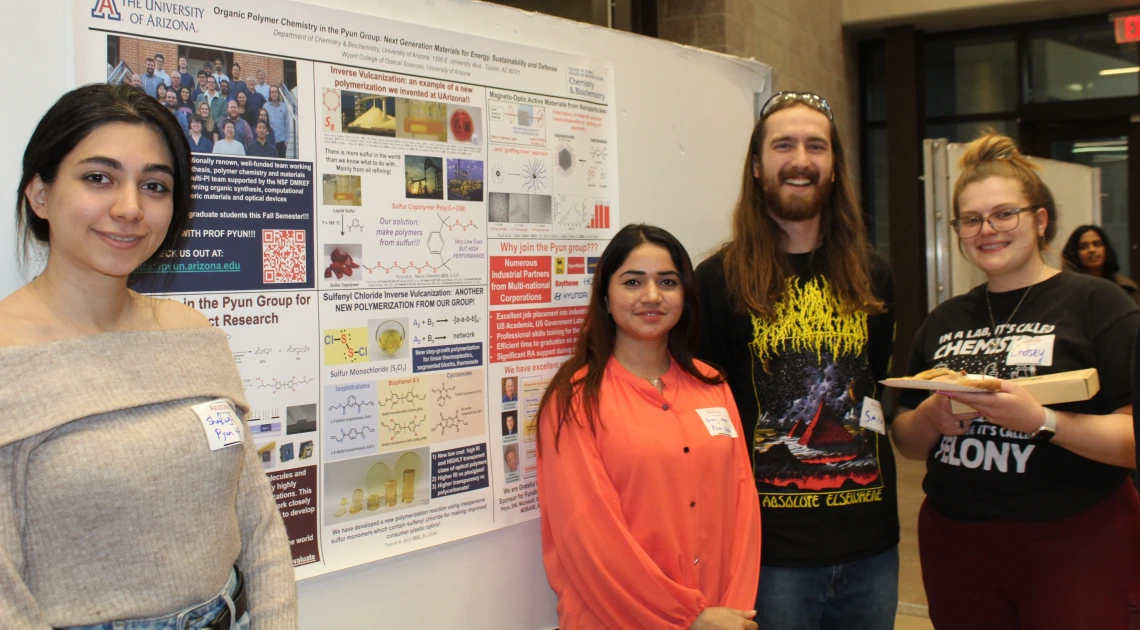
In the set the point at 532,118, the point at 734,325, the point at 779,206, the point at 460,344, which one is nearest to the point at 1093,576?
the point at 734,325

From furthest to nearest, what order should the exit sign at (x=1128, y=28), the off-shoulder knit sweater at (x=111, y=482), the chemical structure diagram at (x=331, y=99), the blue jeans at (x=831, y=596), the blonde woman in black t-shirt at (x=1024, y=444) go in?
1. the exit sign at (x=1128, y=28)
2. the blue jeans at (x=831, y=596)
3. the blonde woman in black t-shirt at (x=1024, y=444)
4. the chemical structure diagram at (x=331, y=99)
5. the off-shoulder knit sweater at (x=111, y=482)

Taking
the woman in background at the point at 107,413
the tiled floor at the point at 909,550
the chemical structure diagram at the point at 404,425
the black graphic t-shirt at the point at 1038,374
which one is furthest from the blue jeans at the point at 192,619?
the tiled floor at the point at 909,550

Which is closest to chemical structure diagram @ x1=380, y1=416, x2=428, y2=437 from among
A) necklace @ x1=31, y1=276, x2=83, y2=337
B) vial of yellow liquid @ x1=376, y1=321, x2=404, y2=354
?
vial of yellow liquid @ x1=376, y1=321, x2=404, y2=354

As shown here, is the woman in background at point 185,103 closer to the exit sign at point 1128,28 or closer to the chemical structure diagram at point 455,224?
the chemical structure diagram at point 455,224

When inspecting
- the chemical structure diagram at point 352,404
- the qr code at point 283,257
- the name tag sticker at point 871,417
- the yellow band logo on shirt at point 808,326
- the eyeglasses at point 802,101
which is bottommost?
the name tag sticker at point 871,417

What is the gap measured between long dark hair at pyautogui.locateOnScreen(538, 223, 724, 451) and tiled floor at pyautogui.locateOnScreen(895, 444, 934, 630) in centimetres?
134

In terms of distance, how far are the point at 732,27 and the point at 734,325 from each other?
3215mm

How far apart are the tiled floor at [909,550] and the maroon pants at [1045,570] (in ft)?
3.01

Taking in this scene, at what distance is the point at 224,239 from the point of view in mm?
1604

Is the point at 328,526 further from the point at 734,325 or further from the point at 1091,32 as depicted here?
the point at 1091,32

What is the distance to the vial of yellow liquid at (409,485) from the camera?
1873 mm

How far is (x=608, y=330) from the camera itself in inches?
82.5

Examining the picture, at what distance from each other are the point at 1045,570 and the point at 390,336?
1.54m

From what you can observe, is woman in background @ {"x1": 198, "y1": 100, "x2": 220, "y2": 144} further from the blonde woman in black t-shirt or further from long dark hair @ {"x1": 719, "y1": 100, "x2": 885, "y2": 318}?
the blonde woman in black t-shirt
